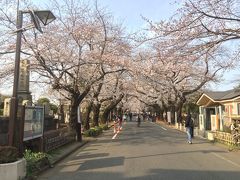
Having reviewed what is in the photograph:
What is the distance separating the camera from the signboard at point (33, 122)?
1220 centimetres

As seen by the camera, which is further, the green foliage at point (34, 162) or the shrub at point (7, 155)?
the green foliage at point (34, 162)

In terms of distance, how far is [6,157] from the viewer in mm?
9266

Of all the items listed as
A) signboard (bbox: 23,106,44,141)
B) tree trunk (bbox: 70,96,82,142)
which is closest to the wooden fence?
signboard (bbox: 23,106,44,141)

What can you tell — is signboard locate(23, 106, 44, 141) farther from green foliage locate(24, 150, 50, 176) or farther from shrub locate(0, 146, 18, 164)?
shrub locate(0, 146, 18, 164)

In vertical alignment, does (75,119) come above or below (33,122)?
above

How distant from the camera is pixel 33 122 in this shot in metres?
13.1

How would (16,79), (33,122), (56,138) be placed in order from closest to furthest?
(16,79), (33,122), (56,138)

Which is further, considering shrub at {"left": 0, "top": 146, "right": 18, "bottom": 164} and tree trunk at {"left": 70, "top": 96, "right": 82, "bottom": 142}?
tree trunk at {"left": 70, "top": 96, "right": 82, "bottom": 142}

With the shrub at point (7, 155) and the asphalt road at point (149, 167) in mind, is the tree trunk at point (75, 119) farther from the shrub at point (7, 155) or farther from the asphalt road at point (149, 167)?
the shrub at point (7, 155)

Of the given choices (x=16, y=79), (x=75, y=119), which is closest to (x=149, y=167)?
(x=16, y=79)

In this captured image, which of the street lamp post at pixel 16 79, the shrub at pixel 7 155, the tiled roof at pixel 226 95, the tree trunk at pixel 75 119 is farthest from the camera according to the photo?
the tiled roof at pixel 226 95

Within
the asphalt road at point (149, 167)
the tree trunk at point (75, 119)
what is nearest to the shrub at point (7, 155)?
the asphalt road at point (149, 167)

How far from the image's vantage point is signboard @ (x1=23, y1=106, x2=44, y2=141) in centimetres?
1220

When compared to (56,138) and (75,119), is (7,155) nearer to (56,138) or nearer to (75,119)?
(56,138)
